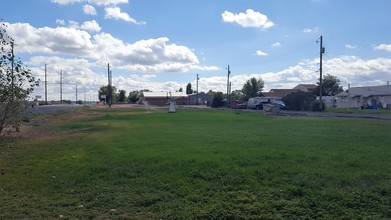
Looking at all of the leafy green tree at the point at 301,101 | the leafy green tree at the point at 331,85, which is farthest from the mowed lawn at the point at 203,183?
the leafy green tree at the point at 331,85

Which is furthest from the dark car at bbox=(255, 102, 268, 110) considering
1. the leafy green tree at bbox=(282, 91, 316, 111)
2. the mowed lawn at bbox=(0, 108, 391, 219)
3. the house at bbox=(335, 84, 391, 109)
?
the mowed lawn at bbox=(0, 108, 391, 219)

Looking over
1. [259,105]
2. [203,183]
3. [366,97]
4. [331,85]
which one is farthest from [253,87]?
[203,183]

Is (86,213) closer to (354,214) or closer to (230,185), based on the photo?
(230,185)

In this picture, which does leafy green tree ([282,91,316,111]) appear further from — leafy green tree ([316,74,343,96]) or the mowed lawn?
leafy green tree ([316,74,343,96])

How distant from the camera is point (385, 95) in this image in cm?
8750

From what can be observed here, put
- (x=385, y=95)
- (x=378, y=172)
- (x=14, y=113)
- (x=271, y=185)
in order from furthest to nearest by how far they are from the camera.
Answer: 1. (x=385, y=95)
2. (x=14, y=113)
3. (x=378, y=172)
4. (x=271, y=185)

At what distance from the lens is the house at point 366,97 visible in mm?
86250

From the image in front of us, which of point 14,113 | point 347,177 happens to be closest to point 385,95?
Result: point 14,113

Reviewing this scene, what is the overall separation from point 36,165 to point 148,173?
13.1 feet

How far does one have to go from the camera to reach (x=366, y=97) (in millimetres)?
92938

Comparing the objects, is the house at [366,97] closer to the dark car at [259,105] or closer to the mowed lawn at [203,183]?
the dark car at [259,105]

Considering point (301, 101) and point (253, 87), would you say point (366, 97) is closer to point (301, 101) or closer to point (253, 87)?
point (301, 101)

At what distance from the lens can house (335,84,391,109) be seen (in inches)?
3396

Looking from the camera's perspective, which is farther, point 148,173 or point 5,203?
point 148,173
